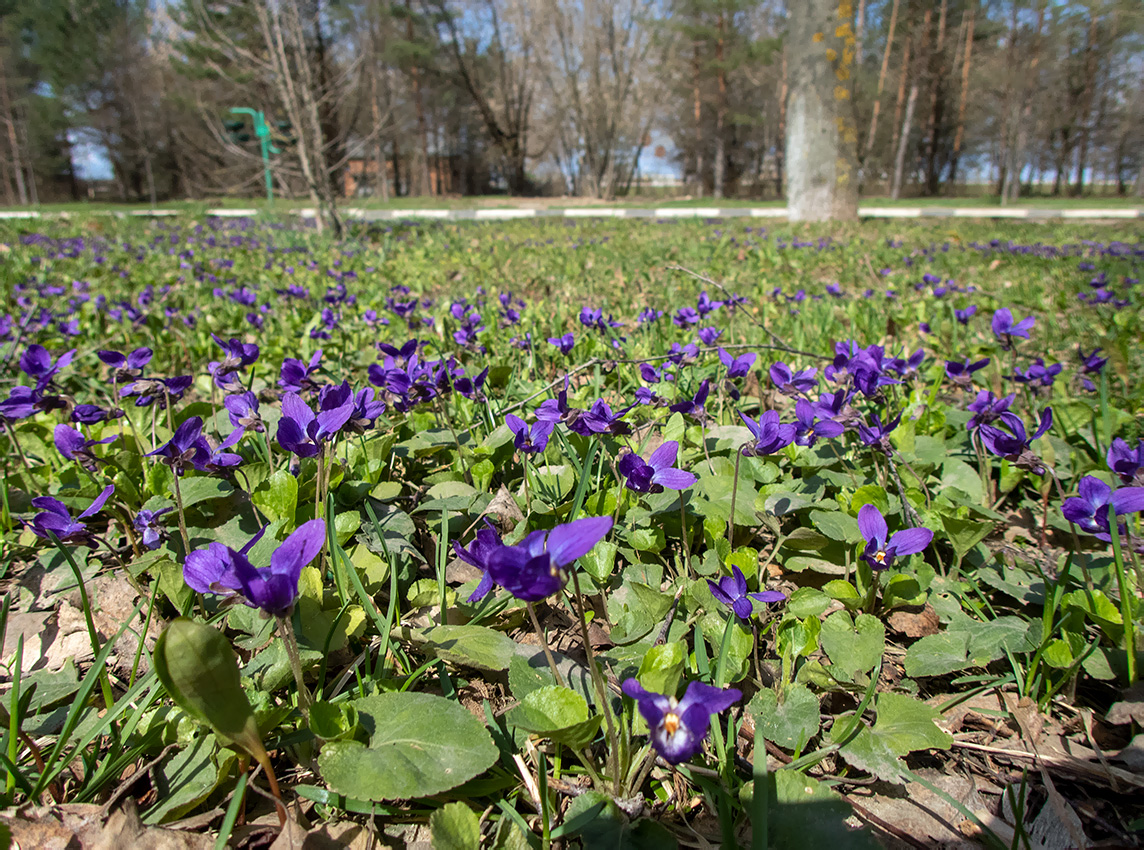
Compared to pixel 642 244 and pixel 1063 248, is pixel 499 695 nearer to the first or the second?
pixel 642 244

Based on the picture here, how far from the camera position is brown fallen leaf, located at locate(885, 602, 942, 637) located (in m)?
1.38

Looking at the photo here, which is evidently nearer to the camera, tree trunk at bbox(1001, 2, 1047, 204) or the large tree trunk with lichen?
the large tree trunk with lichen

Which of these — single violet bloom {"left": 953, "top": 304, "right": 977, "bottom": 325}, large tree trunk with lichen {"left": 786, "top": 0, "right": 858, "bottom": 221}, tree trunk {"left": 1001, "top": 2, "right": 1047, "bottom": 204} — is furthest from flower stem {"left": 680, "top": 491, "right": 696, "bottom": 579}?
tree trunk {"left": 1001, "top": 2, "right": 1047, "bottom": 204}

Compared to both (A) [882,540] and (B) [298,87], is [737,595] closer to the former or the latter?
(A) [882,540]

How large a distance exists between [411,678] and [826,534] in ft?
3.09

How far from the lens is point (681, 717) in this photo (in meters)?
0.78

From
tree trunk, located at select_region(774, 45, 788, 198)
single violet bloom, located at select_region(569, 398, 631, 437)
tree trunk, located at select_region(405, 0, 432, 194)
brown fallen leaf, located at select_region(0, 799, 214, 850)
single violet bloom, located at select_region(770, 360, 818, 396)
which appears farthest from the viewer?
tree trunk, located at select_region(774, 45, 788, 198)

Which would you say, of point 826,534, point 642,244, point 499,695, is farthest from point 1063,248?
point 499,695

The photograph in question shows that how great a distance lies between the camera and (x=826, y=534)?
4.64ft

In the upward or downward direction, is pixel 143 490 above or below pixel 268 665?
above

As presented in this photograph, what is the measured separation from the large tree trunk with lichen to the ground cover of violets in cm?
998

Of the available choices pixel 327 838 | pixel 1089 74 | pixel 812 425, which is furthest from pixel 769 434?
pixel 1089 74

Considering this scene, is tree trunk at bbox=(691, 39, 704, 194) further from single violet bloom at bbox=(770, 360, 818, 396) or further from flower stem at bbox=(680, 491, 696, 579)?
flower stem at bbox=(680, 491, 696, 579)

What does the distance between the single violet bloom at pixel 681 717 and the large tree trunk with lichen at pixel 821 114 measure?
39.7ft
